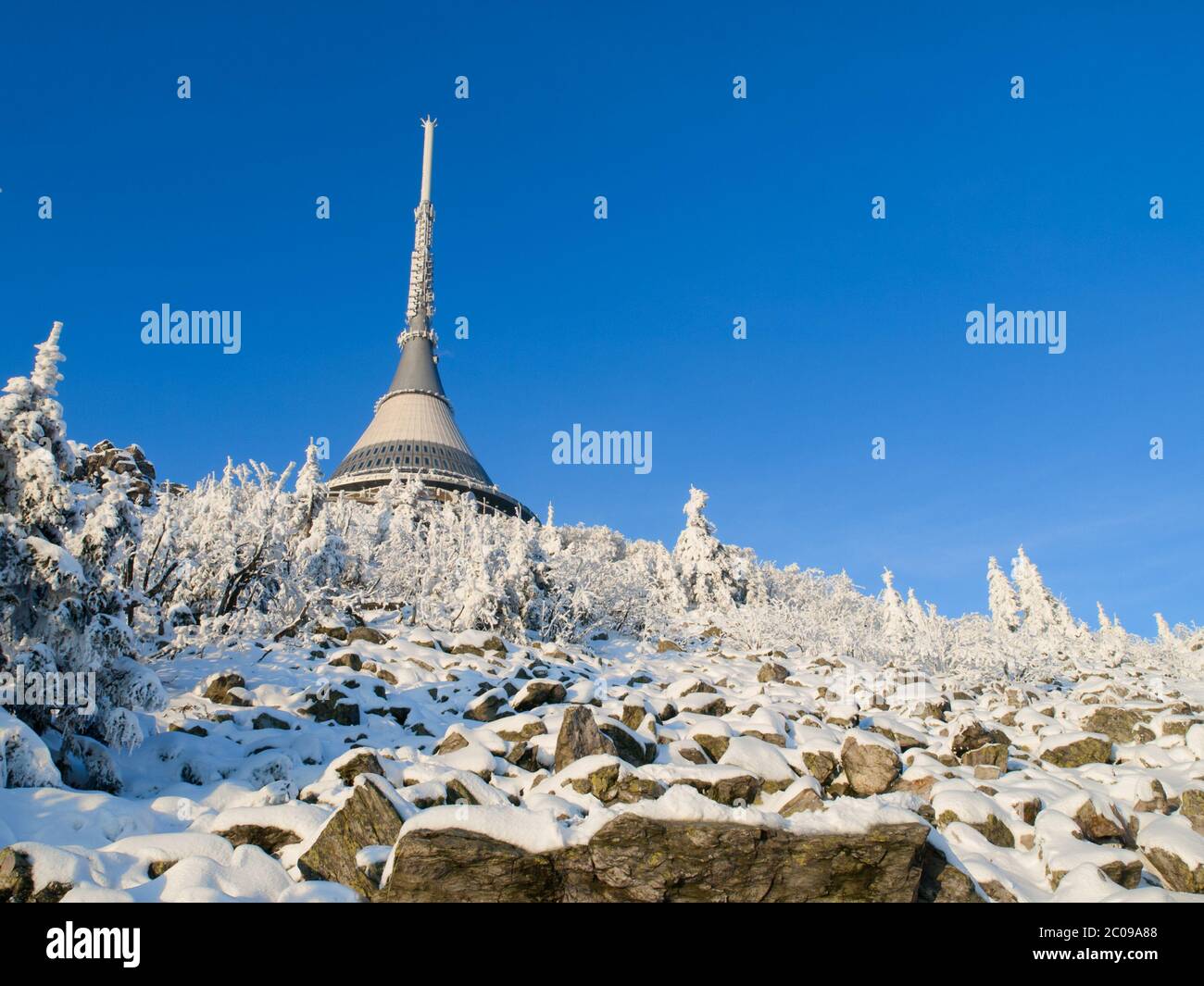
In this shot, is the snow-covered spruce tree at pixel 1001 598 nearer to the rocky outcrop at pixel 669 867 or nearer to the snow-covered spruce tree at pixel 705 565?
the snow-covered spruce tree at pixel 705 565

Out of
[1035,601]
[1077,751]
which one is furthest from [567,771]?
[1035,601]

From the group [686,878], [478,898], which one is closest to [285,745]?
[478,898]

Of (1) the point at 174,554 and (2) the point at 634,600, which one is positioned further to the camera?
(2) the point at 634,600

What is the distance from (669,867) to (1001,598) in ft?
201

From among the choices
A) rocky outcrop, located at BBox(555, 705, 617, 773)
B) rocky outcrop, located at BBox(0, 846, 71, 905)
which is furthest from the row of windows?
rocky outcrop, located at BBox(0, 846, 71, 905)

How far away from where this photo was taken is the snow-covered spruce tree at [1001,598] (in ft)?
193

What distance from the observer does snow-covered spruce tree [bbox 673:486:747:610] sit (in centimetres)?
4834

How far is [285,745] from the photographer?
43.4 feet

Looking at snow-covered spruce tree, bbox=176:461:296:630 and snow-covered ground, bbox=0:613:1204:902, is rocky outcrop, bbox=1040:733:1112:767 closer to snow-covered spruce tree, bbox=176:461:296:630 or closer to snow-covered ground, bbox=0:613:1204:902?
snow-covered ground, bbox=0:613:1204:902
